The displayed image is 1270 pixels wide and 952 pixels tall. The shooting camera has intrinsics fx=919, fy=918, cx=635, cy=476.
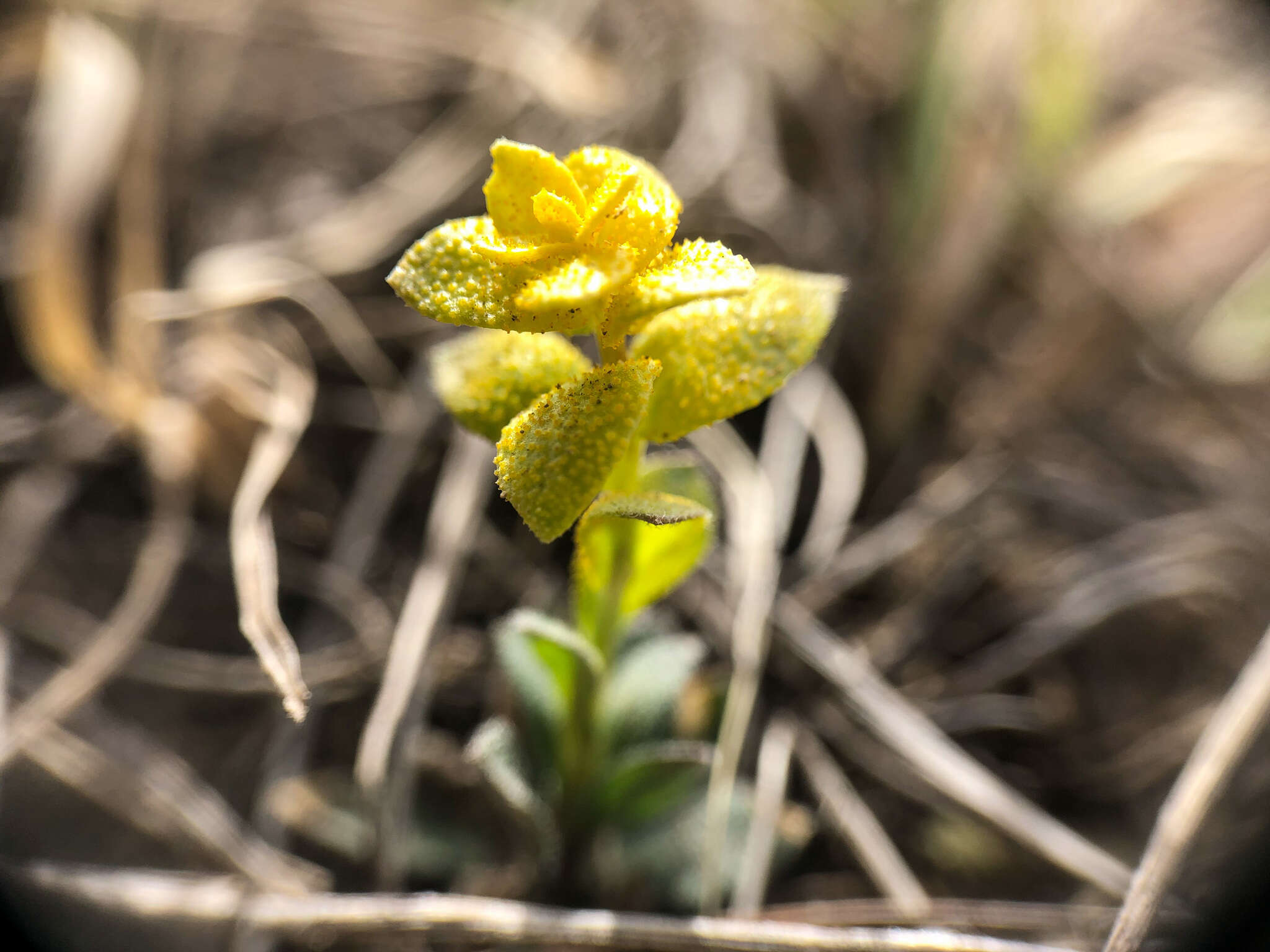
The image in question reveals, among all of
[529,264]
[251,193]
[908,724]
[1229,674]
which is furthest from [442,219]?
[1229,674]

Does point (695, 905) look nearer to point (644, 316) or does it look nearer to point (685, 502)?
point (685, 502)

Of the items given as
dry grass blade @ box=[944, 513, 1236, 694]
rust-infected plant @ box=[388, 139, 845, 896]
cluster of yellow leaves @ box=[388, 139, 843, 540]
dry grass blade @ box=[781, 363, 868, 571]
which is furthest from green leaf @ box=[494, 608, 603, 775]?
dry grass blade @ box=[944, 513, 1236, 694]

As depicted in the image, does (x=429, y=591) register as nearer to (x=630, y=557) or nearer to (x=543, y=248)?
(x=630, y=557)

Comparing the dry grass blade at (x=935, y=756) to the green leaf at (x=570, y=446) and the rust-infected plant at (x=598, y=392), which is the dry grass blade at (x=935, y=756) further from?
the green leaf at (x=570, y=446)

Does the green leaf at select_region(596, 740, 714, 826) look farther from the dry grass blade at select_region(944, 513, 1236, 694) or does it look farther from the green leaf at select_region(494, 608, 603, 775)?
the dry grass blade at select_region(944, 513, 1236, 694)

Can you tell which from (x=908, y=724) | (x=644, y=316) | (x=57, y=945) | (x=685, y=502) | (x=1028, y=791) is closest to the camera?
(x=644, y=316)

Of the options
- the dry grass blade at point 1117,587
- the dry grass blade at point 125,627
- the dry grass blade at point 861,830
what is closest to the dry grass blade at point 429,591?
the dry grass blade at point 125,627
